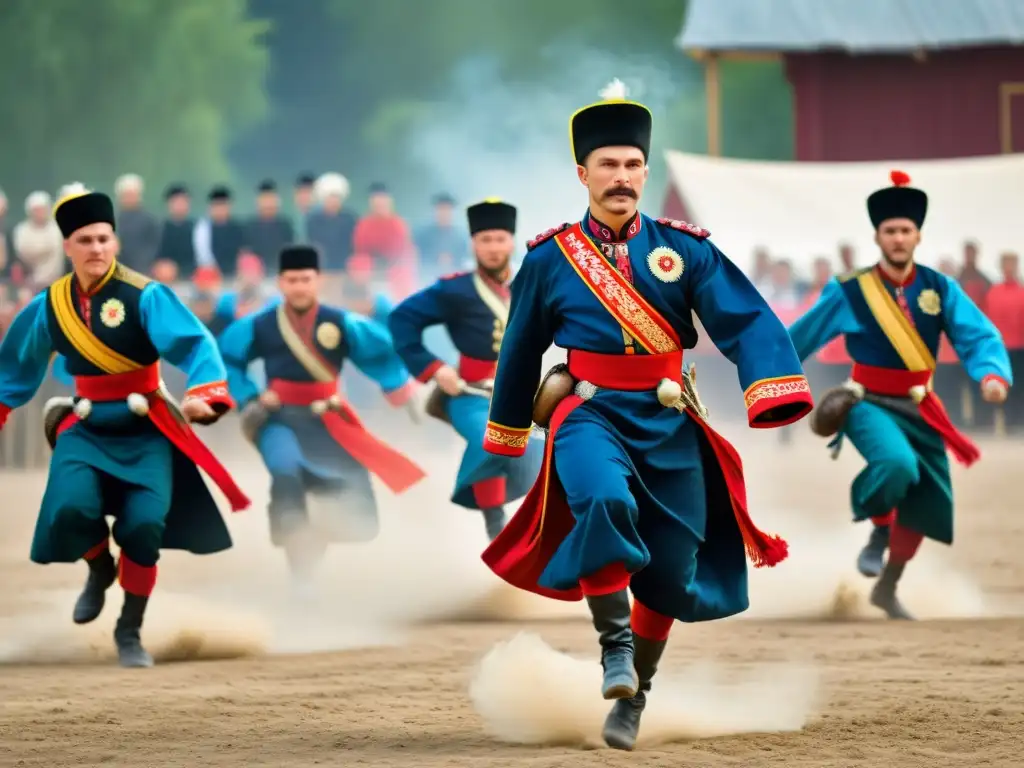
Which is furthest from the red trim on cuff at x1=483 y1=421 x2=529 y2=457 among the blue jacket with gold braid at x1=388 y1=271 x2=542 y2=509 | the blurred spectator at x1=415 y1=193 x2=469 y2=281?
the blurred spectator at x1=415 y1=193 x2=469 y2=281

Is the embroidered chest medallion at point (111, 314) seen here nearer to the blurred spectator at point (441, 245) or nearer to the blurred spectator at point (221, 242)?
the blurred spectator at point (221, 242)

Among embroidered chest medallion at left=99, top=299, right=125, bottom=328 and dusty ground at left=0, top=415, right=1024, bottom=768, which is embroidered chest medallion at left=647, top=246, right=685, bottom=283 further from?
embroidered chest medallion at left=99, top=299, right=125, bottom=328

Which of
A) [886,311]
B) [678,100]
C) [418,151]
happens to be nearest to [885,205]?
[886,311]

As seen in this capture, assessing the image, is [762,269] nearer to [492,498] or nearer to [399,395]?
[399,395]

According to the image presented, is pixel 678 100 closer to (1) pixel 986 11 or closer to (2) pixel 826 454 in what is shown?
(1) pixel 986 11

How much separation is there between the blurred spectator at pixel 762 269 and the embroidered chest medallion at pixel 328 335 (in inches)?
325

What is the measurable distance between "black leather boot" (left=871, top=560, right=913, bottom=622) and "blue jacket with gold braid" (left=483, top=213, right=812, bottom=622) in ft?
9.01

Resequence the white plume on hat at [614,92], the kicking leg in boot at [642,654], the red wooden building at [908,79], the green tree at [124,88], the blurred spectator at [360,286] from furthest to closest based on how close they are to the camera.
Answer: the green tree at [124,88] < the red wooden building at [908,79] < the blurred spectator at [360,286] < the white plume on hat at [614,92] < the kicking leg in boot at [642,654]

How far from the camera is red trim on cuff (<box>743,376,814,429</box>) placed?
16.8 ft

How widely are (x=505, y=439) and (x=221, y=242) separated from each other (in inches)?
452

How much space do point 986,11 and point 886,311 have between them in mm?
14493

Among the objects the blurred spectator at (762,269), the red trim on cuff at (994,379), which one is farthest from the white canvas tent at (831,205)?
the red trim on cuff at (994,379)

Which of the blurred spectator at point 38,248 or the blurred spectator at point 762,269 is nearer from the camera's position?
the blurred spectator at point 38,248

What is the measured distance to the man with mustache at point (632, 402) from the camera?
17.0ft
